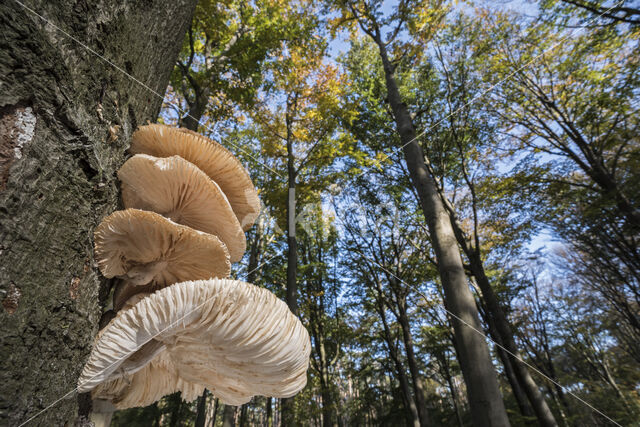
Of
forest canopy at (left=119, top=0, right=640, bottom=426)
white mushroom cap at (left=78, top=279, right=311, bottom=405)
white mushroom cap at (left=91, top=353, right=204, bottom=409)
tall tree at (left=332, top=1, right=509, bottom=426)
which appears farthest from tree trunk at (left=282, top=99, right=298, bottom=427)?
white mushroom cap at (left=78, top=279, right=311, bottom=405)

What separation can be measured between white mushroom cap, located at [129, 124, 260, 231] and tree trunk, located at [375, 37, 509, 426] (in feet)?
6.71

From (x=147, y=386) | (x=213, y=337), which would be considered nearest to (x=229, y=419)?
(x=147, y=386)

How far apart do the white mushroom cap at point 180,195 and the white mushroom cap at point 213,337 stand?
1.00 feet

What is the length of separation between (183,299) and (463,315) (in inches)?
125

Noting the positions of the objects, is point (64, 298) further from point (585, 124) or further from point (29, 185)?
point (585, 124)

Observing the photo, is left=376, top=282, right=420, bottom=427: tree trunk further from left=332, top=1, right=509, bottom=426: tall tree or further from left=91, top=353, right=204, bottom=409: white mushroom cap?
left=91, top=353, right=204, bottom=409: white mushroom cap

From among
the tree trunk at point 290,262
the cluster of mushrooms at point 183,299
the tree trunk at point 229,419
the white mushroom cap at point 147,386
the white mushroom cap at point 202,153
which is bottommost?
the tree trunk at point 229,419

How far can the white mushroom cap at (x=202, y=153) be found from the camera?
0.72 m

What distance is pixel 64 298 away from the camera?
45cm

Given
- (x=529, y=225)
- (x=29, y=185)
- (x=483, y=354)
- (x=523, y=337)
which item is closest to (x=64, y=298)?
(x=29, y=185)

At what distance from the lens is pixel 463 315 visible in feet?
9.62

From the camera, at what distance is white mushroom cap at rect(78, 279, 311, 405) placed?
1.54 feet

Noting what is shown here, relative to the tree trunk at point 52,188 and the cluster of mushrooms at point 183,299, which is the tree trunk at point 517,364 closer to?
the cluster of mushrooms at point 183,299

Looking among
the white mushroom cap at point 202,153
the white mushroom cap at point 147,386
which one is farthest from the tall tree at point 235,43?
the white mushroom cap at point 147,386
